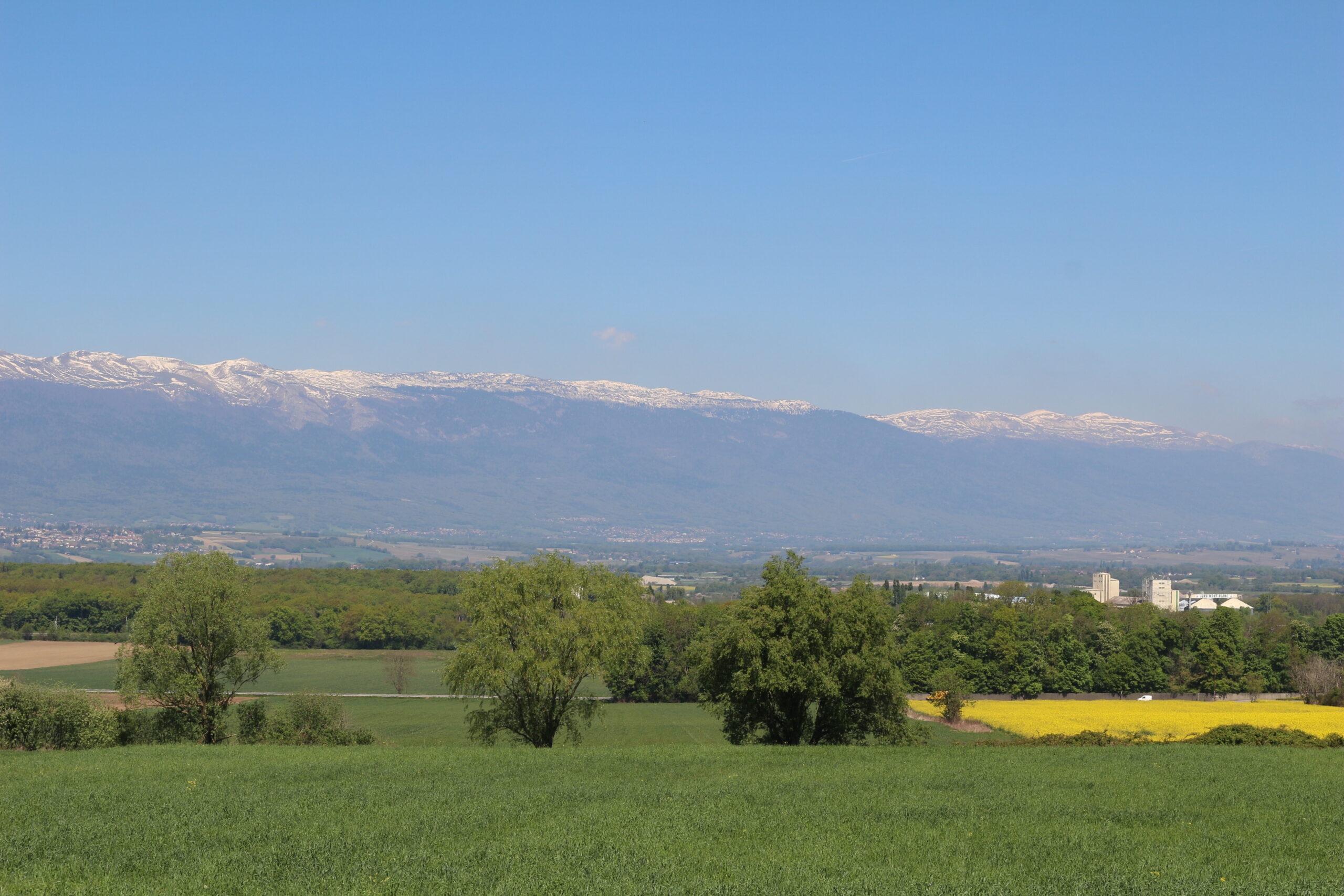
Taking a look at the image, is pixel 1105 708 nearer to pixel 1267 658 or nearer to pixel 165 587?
pixel 1267 658

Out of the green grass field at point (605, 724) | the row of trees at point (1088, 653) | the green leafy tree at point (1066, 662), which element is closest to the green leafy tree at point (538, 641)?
Result: the green grass field at point (605, 724)

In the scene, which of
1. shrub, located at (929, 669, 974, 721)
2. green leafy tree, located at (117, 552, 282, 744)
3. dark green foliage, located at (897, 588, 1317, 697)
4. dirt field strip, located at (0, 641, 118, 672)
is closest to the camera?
green leafy tree, located at (117, 552, 282, 744)

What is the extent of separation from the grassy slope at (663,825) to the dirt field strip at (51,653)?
8573cm

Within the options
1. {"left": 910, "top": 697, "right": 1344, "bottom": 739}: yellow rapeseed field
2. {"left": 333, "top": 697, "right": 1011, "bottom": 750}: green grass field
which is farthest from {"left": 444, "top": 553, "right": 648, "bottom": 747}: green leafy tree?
{"left": 910, "top": 697, "right": 1344, "bottom": 739}: yellow rapeseed field

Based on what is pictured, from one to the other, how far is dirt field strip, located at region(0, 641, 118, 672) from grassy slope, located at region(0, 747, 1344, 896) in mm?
85730

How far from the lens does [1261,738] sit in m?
44.7

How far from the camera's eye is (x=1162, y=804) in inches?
1041

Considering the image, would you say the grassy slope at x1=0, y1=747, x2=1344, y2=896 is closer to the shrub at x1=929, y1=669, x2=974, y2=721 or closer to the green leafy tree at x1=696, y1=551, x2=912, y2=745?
the green leafy tree at x1=696, y1=551, x2=912, y2=745

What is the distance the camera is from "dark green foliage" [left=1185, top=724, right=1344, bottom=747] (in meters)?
44.0

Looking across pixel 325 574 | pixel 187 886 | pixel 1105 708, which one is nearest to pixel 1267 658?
pixel 1105 708

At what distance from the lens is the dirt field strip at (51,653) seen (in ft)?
354

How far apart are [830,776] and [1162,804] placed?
9.51 metres

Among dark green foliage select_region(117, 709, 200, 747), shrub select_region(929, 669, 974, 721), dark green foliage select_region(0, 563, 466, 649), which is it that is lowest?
dark green foliage select_region(0, 563, 466, 649)

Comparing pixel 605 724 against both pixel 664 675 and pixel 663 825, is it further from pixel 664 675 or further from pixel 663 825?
pixel 663 825
